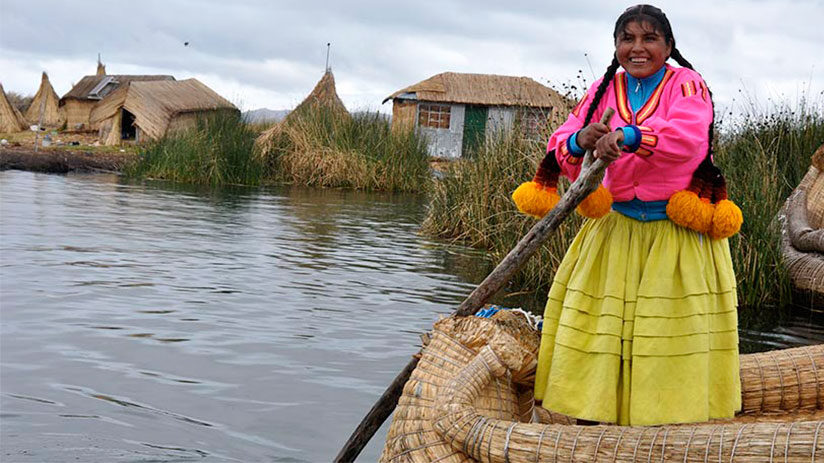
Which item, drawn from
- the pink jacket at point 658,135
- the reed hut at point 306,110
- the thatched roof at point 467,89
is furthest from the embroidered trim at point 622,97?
the thatched roof at point 467,89

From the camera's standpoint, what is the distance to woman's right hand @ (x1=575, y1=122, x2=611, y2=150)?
3.44 metres

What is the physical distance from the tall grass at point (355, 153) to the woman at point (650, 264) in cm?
1749

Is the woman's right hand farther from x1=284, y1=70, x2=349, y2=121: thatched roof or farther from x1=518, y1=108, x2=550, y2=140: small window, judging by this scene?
x1=284, y1=70, x2=349, y2=121: thatched roof

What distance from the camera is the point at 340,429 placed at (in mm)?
5082

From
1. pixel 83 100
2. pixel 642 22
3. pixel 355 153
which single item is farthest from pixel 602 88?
pixel 83 100

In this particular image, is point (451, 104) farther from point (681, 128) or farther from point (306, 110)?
point (681, 128)

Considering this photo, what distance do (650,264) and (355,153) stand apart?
736 inches

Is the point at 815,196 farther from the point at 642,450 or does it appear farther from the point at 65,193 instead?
the point at 65,193

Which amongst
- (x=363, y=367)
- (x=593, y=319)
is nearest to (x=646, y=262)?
(x=593, y=319)

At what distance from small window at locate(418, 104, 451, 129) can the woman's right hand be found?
26.0 meters

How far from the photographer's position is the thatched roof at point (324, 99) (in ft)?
78.0

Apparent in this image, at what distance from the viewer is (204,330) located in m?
7.03

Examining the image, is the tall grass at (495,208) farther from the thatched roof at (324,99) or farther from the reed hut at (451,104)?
the reed hut at (451,104)

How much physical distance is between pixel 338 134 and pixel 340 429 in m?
17.3
